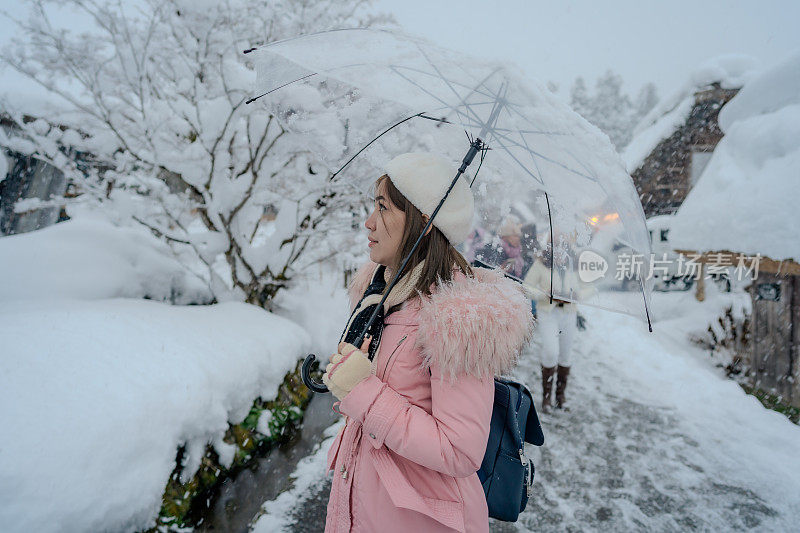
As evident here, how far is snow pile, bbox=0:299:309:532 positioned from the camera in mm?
1944

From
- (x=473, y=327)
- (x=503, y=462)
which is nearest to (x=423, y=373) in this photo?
(x=473, y=327)

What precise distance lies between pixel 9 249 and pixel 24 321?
1.42 meters

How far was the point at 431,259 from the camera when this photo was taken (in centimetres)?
157

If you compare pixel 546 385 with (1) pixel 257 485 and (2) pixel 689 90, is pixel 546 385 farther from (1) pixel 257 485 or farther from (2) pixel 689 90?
(2) pixel 689 90

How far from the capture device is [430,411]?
1.41 metres

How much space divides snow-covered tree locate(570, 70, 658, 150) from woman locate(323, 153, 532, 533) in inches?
1439

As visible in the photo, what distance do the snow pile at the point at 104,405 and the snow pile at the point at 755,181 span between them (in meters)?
6.27

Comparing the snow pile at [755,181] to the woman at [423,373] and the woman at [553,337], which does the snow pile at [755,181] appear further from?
the woman at [423,373]

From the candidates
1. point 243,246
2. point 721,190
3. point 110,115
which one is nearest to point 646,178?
point 721,190

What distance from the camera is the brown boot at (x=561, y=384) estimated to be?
4.95 metres

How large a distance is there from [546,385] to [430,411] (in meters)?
3.97

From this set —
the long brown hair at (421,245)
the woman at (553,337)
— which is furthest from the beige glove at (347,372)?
the woman at (553,337)

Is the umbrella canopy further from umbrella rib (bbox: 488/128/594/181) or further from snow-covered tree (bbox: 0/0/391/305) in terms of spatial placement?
snow-covered tree (bbox: 0/0/391/305)

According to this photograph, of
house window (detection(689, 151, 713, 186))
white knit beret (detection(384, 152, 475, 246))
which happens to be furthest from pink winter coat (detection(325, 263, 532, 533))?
house window (detection(689, 151, 713, 186))
